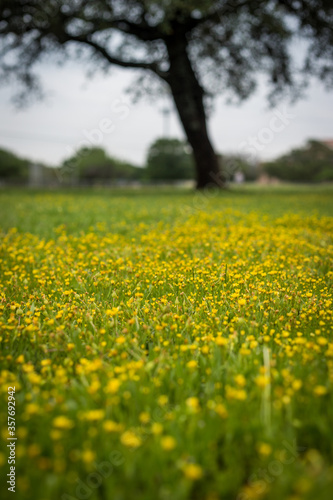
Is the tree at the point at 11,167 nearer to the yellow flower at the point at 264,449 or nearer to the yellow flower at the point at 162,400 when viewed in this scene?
the yellow flower at the point at 162,400

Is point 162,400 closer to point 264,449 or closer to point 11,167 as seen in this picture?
point 264,449

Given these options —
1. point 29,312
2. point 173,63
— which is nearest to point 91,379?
point 29,312

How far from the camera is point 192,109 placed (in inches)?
704

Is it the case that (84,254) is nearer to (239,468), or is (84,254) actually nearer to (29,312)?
(29,312)

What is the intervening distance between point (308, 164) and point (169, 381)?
9684 centimetres

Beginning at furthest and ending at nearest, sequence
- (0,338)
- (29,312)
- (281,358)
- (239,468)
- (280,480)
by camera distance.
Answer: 1. (29,312)
2. (0,338)
3. (281,358)
4. (239,468)
5. (280,480)

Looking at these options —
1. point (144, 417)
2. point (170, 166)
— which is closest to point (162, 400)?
point (144, 417)

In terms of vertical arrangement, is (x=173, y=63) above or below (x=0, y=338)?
above

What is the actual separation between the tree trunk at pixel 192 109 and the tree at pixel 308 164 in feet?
233

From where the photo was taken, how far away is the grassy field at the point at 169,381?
141cm

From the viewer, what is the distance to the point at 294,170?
306 ft

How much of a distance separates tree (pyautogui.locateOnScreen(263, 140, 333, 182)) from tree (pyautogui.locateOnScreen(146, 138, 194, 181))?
87.4 ft

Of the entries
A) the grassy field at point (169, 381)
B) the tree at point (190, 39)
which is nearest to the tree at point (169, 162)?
the tree at point (190, 39)

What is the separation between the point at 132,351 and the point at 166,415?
619 mm
